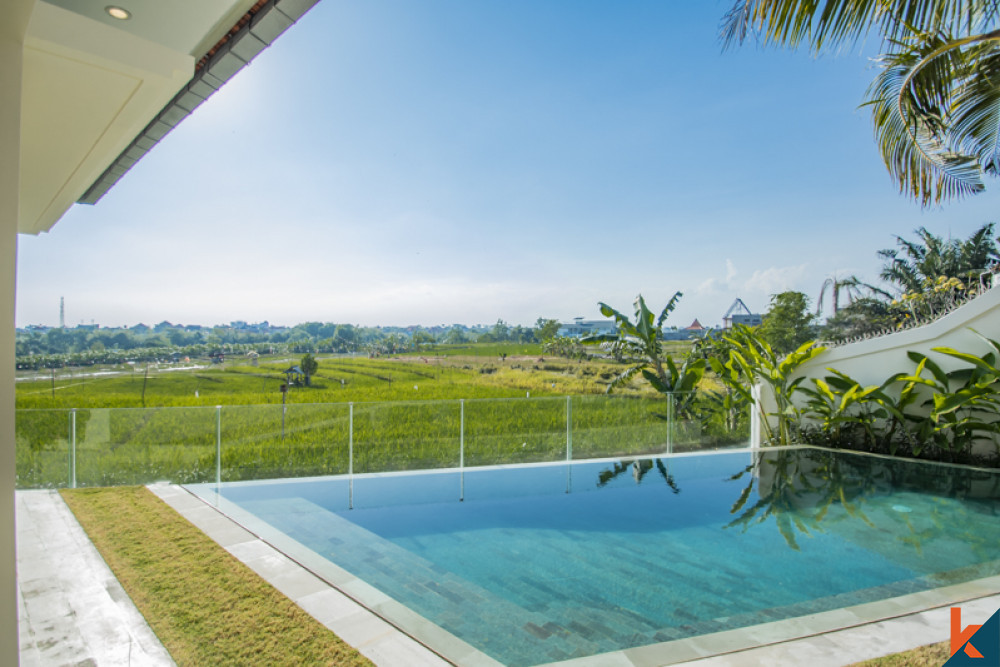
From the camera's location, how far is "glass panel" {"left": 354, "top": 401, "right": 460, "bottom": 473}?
6.47m

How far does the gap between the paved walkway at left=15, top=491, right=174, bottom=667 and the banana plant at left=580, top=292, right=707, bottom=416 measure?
25.7 ft

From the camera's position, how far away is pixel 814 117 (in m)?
13.7

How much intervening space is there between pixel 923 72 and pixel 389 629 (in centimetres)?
619

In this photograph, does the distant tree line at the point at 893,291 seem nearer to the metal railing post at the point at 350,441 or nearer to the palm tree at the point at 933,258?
the palm tree at the point at 933,258

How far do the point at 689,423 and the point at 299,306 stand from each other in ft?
51.0

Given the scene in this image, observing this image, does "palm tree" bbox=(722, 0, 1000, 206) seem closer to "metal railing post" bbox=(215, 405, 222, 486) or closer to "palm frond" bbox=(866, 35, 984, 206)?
"palm frond" bbox=(866, 35, 984, 206)

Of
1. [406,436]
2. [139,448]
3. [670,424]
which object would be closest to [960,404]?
[670,424]

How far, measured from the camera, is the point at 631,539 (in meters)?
4.53

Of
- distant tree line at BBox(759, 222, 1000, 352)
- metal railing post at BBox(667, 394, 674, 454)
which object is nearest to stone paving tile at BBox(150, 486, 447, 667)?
metal railing post at BBox(667, 394, 674, 454)

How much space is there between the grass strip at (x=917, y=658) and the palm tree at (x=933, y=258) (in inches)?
707

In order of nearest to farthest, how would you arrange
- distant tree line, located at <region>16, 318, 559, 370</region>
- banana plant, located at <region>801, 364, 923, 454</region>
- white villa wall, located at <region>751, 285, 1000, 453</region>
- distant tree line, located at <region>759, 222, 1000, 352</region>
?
white villa wall, located at <region>751, 285, 1000, 453</region> < banana plant, located at <region>801, 364, 923, 454</region> < distant tree line, located at <region>16, 318, 559, 370</region> < distant tree line, located at <region>759, 222, 1000, 352</region>

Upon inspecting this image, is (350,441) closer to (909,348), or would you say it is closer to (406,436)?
(406,436)

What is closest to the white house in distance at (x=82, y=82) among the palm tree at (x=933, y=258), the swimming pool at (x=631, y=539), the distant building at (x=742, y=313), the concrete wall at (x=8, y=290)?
the concrete wall at (x=8, y=290)

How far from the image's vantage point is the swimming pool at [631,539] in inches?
122
